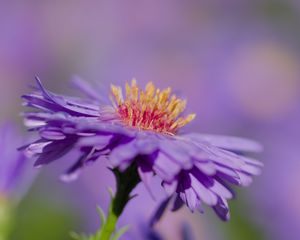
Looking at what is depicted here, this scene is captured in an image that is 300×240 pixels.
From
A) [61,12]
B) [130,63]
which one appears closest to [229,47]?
[130,63]

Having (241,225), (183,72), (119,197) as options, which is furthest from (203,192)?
(183,72)

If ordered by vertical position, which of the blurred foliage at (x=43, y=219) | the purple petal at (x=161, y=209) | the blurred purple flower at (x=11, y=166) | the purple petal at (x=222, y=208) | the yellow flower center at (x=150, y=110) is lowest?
the blurred foliage at (x=43, y=219)

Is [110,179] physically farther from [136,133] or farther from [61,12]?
[61,12]

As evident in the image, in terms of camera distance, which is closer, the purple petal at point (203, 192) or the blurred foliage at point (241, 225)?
the purple petal at point (203, 192)

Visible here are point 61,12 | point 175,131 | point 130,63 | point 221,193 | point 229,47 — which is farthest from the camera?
point 61,12

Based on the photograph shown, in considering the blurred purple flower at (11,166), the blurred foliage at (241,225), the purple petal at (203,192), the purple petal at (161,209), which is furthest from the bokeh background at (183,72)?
the purple petal at (203,192)

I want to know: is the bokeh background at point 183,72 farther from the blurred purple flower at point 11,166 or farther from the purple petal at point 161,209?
the purple petal at point 161,209
